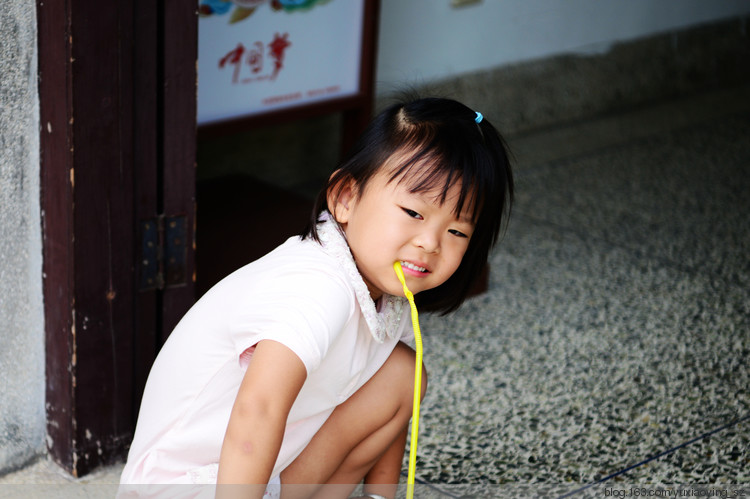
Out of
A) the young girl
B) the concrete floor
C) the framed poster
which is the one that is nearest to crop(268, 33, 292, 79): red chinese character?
the framed poster

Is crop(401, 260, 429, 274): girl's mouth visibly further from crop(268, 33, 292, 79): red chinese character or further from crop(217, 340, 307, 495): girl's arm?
crop(268, 33, 292, 79): red chinese character

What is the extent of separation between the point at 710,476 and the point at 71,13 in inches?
53.4

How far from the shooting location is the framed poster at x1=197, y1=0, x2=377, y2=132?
2533 millimetres

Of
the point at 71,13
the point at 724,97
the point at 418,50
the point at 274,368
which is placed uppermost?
the point at 71,13

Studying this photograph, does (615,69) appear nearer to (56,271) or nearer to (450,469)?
(450,469)

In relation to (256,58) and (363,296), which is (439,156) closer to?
(363,296)

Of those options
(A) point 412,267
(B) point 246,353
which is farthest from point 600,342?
(B) point 246,353

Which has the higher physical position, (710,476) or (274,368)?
(274,368)

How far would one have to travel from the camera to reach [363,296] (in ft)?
4.39

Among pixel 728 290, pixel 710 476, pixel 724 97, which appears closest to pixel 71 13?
pixel 710 476

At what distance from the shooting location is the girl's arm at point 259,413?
1.19 metres

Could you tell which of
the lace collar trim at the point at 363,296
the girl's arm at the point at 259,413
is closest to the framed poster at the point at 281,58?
the lace collar trim at the point at 363,296

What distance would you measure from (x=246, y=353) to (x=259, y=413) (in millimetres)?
127

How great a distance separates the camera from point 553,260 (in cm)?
281
